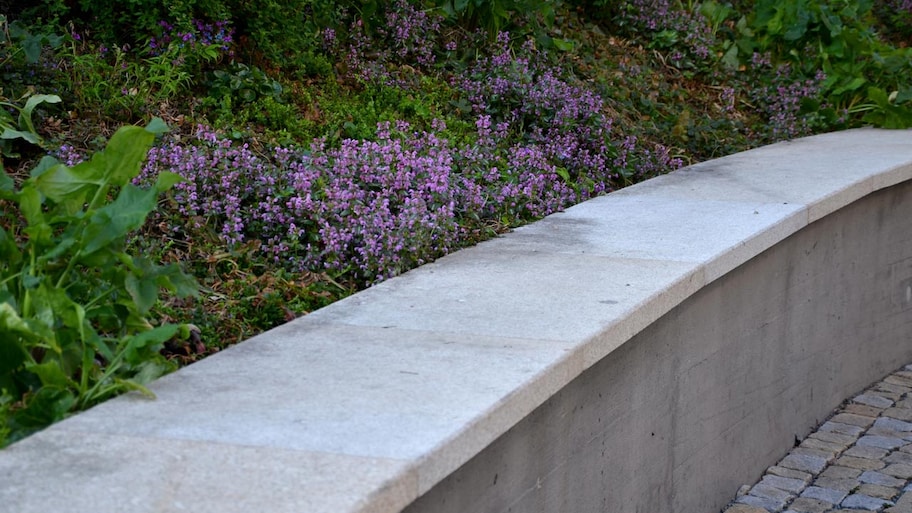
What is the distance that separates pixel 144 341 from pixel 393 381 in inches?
22.0

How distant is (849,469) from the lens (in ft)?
14.7

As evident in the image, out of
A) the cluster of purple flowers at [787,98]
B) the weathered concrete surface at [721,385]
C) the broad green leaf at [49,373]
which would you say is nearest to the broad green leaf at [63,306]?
the broad green leaf at [49,373]

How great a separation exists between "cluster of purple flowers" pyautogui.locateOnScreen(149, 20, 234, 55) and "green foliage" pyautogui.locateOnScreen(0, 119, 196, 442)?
1.80 metres

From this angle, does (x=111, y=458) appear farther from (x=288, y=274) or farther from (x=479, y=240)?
(x=479, y=240)

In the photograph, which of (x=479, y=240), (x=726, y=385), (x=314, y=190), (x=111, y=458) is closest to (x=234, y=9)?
(x=314, y=190)

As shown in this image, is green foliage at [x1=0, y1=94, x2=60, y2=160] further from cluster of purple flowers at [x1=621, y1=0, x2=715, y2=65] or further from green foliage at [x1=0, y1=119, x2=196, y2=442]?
cluster of purple flowers at [x1=621, y1=0, x2=715, y2=65]

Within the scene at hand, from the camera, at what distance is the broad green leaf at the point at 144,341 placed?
7.86 feet

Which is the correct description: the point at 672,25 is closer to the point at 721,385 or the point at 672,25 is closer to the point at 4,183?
the point at 721,385

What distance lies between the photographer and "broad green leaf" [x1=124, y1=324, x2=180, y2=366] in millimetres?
2395

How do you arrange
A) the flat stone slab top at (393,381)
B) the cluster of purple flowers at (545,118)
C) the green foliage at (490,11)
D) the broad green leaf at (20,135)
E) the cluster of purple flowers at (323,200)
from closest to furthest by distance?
1. the flat stone slab top at (393,381)
2. the cluster of purple flowers at (323,200)
3. the broad green leaf at (20,135)
4. the cluster of purple flowers at (545,118)
5. the green foliage at (490,11)

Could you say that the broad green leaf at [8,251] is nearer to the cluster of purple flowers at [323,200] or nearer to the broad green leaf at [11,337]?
the broad green leaf at [11,337]

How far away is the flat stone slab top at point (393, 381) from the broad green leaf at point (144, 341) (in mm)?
91

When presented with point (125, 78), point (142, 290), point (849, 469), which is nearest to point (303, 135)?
point (125, 78)

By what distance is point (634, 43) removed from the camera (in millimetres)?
7191
